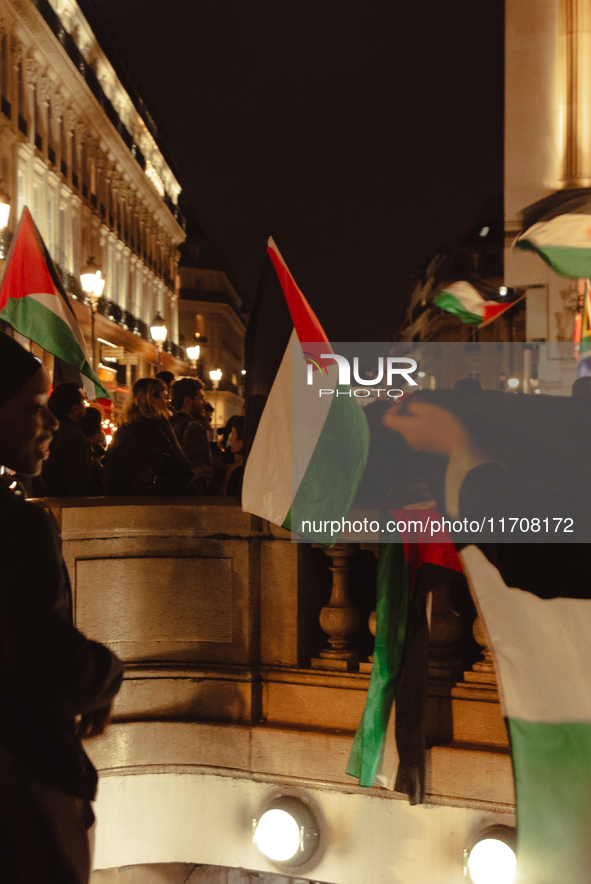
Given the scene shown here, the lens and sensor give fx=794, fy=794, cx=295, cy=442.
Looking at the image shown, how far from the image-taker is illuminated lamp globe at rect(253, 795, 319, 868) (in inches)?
151

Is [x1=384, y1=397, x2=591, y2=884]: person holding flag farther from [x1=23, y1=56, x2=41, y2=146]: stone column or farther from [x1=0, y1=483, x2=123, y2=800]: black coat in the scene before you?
[x1=23, y1=56, x2=41, y2=146]: stone column

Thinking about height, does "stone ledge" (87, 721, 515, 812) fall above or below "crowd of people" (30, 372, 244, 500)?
below

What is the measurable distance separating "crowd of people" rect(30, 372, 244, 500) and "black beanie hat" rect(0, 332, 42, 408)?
8.65 ft

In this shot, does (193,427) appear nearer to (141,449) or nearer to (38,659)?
(141,449)

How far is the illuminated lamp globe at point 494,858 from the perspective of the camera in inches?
138

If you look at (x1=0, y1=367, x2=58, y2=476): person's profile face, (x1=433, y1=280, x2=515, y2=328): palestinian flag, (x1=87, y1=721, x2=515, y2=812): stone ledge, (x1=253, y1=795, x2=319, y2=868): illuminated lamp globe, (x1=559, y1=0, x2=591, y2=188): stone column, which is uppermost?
(x1=559, y1=0, x2=591, y2=188): stone column

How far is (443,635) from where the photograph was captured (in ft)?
12.4

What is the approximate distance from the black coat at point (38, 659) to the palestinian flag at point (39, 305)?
13.0ft

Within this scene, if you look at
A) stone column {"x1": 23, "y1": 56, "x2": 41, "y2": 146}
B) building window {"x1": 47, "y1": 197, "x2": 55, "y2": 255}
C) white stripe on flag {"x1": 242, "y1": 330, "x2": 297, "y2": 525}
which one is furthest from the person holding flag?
building window {"x1": 47, "y1": 197, "x2": 55, "y2": 255}

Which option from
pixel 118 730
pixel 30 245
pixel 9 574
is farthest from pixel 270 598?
pixel 30 245

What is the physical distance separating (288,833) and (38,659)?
265 centimetres

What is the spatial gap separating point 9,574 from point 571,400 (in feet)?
5.25

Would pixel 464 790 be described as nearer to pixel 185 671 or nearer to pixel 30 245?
pixel 185 671

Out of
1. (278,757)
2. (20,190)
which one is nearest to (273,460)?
(278,757)
